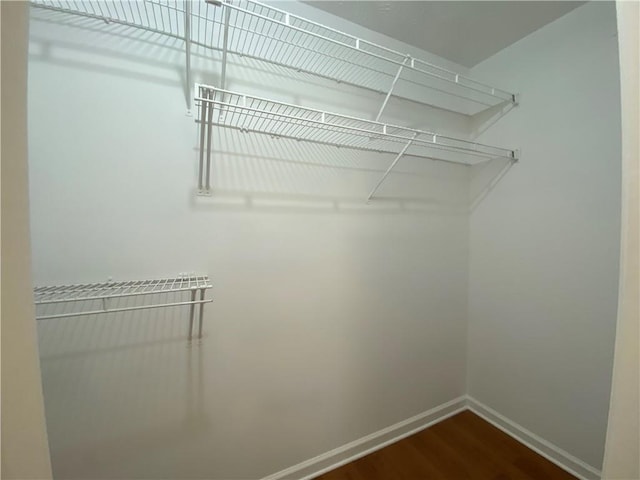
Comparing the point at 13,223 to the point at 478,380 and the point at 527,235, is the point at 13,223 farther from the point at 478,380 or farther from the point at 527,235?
the point at 478,380

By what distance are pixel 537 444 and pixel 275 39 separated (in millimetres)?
2539

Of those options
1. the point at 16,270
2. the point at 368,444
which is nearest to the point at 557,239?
the point at 368,444

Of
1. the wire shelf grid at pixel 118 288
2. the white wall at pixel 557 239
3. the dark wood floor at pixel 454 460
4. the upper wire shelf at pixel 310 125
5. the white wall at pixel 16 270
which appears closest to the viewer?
the white wall at pixel 16 270

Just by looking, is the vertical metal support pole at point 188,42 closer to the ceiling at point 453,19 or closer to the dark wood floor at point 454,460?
the ceiling at point 453,19

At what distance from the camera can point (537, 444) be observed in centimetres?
Result: 145

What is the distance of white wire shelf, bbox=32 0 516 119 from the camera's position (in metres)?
0.88

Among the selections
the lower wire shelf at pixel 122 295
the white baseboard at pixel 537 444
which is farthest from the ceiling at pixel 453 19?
the white baseboard at pixel 537 444

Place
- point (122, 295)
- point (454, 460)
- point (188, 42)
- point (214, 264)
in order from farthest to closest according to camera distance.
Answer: point (454, 460)
point (214, 264)
point (188, 42)
point (122, 295)

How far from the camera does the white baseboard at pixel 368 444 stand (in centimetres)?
130

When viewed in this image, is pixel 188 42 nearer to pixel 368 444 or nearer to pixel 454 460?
pixel 368 444

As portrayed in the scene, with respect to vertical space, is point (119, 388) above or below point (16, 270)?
below

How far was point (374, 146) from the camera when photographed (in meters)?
1.42

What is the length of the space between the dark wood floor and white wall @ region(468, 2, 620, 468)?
0.17 metres

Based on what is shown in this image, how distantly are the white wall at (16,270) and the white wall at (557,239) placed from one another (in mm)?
1979
